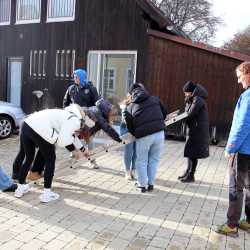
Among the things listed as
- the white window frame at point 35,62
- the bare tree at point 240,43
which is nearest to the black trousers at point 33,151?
the white window frame at point 35,62

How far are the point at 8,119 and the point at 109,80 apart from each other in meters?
3.46

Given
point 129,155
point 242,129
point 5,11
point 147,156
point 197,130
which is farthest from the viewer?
point 5,11

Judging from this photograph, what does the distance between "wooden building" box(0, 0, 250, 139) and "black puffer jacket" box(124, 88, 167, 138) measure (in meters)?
5.06

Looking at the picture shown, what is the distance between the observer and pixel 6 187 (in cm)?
527

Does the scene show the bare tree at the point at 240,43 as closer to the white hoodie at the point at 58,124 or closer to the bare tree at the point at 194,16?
the bare tree at the point at 194,16

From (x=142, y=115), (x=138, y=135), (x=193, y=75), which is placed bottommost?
(x=138, y=135)

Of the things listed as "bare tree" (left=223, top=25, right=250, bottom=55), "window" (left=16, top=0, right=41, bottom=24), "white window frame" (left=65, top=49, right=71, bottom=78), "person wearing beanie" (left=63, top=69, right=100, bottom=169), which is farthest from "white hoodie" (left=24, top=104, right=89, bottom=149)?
"bare tree" (left=223, top=25, right=250, bottom=55)

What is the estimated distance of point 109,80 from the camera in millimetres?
11867

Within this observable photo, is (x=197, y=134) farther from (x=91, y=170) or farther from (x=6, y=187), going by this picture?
(x=6, y=187)

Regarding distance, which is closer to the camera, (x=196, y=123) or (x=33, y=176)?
(x=33, y=176)

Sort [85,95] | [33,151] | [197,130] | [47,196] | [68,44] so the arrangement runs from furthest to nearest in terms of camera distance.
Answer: [68,44] → [85,95] → [197,130] → [33,151] → [47,196]

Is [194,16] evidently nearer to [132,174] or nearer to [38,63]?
[38,63]

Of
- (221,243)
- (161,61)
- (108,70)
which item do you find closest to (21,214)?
(221,243)

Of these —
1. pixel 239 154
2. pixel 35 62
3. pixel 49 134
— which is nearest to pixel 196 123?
pixel 239 154
